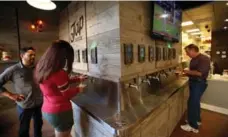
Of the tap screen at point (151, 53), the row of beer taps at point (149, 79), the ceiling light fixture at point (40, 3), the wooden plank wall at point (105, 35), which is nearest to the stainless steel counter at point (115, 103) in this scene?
the row of beer taps at point (149, 79)

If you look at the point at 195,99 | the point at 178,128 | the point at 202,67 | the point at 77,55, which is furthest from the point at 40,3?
the point at 178,128

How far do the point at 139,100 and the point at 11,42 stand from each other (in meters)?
2.53

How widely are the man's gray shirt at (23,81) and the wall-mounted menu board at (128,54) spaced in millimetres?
1251

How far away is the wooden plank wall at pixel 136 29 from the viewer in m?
1.59

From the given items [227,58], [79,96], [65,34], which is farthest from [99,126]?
[227,58]

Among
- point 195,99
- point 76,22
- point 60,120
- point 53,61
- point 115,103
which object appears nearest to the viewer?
point 53,61

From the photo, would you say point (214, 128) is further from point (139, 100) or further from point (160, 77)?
point (139, 100)

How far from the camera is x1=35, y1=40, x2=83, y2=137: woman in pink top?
4.62 feet

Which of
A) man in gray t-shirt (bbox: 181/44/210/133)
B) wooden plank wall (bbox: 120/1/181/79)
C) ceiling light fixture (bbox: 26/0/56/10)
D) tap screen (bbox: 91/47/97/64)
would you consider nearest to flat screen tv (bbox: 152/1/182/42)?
wooden plank wall (bbox: 120/1/181/79)

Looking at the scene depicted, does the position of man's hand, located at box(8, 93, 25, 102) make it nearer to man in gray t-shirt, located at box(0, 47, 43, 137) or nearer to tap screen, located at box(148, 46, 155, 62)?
man in gray t-shirt, located at box(0, 47, 43, 137)

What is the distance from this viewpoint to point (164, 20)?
7.64 ft

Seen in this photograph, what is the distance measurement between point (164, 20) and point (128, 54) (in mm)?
1082

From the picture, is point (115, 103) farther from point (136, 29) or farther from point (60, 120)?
point (136, 29)

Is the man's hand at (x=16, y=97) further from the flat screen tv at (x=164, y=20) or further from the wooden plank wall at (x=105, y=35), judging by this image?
the flat screen tv at (x=164, y=20)
